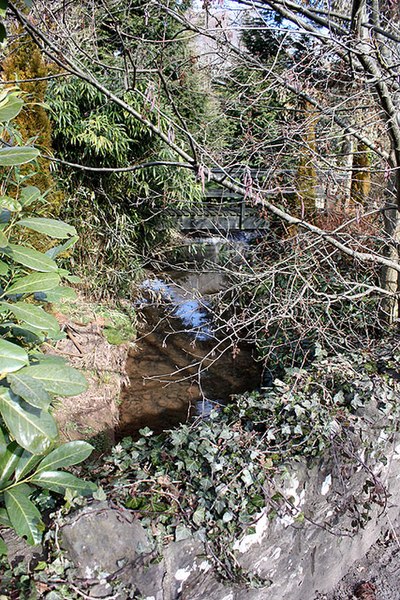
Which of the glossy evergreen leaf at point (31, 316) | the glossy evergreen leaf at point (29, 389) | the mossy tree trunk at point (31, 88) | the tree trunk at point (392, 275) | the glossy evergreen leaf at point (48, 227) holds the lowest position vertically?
the tree trunk at point (392, 275)

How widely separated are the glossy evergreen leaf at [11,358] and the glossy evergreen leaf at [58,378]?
0.07 m

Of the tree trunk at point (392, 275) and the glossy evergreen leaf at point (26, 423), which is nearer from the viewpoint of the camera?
the glossy evergreen leaf at point (26, 423)

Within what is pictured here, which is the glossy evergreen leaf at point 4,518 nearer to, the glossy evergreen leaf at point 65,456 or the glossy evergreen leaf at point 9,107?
the glossy evergreen leaf at point 65,456

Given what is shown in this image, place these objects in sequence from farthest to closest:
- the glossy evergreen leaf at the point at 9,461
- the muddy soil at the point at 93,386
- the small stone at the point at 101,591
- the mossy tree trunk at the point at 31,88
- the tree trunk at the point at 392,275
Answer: the mossy tree trunk at the point at 31,88
the muddy soil at the point at 93,386
the tree trunk at the point at 392,275
the small stone at the point at 101,591
the glossy evergreen leaf at the point at 9,461

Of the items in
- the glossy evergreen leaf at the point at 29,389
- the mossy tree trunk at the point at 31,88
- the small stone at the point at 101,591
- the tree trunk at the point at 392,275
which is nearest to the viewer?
the glossy evergreen leaf at the point at 29,389

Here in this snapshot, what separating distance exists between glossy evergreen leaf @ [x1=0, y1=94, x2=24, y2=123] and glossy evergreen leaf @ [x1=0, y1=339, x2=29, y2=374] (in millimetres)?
547

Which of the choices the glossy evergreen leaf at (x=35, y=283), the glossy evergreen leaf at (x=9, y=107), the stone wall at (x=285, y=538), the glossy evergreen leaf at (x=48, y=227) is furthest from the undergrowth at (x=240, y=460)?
the glossy evergreen leaf at (x=9, y=107)

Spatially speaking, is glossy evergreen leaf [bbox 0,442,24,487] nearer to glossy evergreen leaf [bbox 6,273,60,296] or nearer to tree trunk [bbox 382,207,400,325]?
glossy evergreen leaf [bbox 6,273,60,296]

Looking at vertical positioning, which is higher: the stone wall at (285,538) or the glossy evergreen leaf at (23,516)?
the glossy evergreen leaf at (23,516)

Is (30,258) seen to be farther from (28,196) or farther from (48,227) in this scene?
(28,196)

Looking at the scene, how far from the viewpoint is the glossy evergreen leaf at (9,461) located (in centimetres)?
109

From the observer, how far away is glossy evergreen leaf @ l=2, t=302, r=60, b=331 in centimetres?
104

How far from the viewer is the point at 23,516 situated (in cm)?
100

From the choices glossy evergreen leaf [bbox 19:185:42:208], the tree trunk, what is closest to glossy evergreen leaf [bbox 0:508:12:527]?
glossy evergreen leaf [bbox 19:185:42:208]
